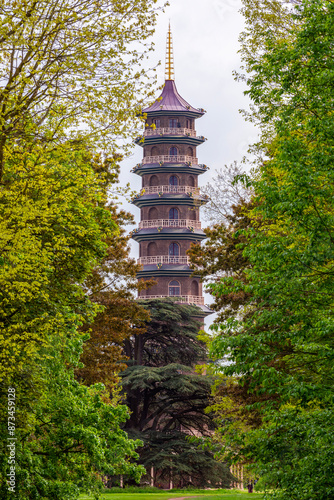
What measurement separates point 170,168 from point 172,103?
5980 mm

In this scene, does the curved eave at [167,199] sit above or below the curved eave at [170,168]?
below

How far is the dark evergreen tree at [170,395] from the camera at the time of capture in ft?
113

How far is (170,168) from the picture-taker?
54156mm

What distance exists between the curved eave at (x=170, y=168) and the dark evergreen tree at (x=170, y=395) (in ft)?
49.6

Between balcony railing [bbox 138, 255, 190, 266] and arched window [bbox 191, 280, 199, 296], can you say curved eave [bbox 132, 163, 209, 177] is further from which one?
arched window [bbox 191, 280, 199, 296]

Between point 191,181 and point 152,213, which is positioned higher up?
point 191,181

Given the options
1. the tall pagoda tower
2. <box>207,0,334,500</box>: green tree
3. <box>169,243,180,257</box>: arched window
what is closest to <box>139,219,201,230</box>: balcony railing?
the tall pagoda tower

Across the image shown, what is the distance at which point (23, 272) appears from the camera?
9.98 m

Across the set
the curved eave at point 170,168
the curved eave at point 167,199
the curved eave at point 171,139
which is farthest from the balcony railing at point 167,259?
the curved eave at point 171,139

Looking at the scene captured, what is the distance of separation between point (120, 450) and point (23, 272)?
4.72 meters

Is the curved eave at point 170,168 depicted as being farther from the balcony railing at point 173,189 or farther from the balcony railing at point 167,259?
the balcony railing at point 167,259

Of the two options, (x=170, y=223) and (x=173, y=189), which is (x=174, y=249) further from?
(x=173, y=189)

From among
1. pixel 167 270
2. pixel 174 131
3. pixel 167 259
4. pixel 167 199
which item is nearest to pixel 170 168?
pixel 167 199

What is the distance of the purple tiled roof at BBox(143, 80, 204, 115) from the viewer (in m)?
55.8
